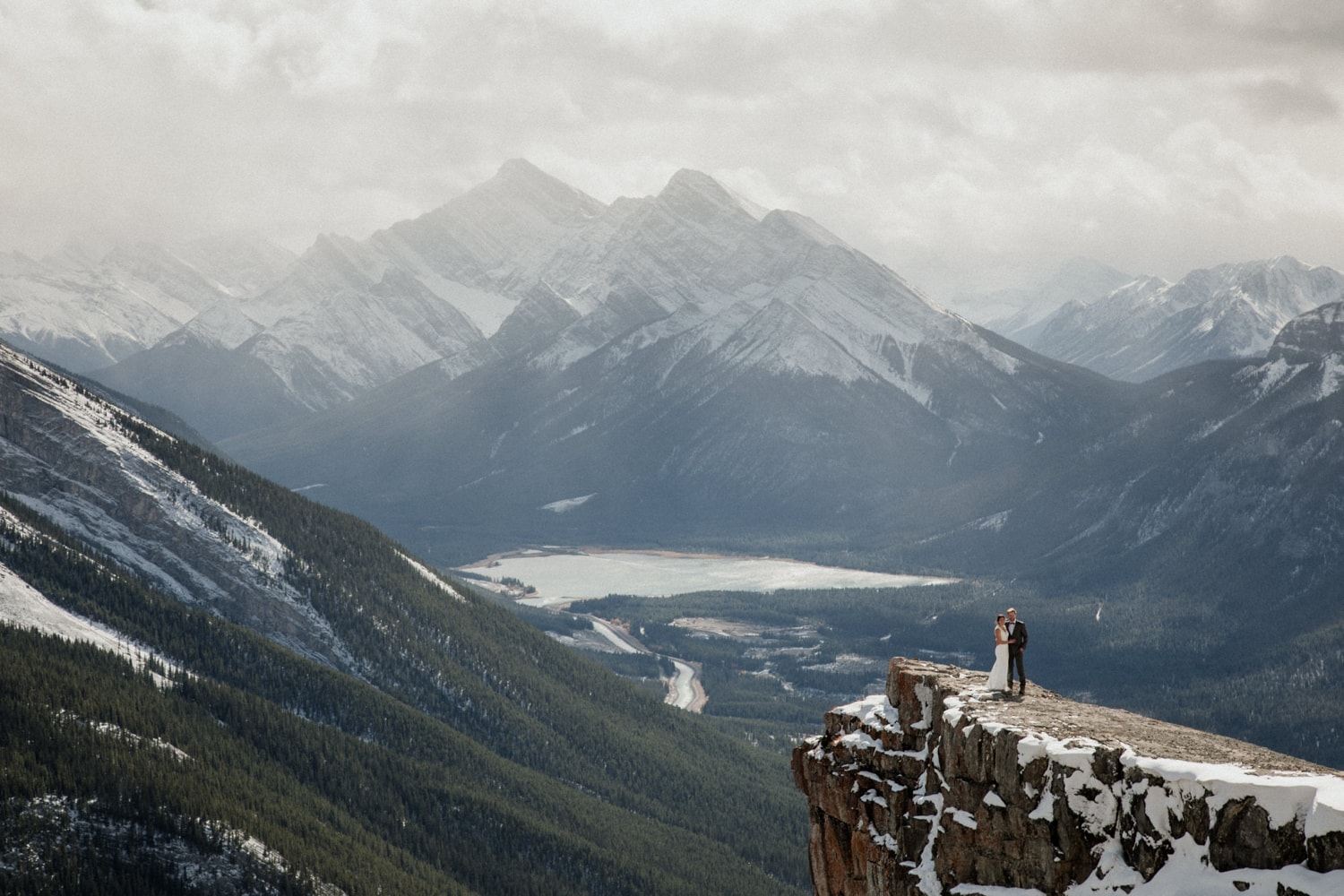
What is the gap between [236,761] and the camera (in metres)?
139

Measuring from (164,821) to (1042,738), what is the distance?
287 ft

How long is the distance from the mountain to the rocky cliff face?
70343mm

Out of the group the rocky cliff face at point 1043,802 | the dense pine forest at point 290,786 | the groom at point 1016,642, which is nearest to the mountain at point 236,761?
the dense pine forest at point 290,786

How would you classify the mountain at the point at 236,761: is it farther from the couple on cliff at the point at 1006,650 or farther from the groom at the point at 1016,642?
the groom at the point at 1016,642

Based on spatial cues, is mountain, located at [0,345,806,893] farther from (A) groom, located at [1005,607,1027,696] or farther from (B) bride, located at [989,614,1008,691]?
(A) groom, located at [1005,607,1027,696]

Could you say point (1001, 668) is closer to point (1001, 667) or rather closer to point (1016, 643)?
point (1001, 667)

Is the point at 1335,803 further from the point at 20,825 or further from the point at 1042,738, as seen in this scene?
the point at 20,825

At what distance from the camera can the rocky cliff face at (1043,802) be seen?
47.1 meters

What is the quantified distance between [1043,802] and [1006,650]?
37.9 ft

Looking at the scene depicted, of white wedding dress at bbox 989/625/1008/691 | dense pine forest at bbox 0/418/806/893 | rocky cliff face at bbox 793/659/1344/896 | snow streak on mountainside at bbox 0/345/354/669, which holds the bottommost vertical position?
dense pine forest at bbox 0/418/806/893

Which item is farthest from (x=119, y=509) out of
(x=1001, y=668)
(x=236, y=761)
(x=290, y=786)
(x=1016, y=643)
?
(x=1001, y=668)

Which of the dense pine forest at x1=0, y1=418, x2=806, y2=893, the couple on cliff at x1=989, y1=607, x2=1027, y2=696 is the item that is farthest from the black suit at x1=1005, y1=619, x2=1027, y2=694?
the dense pine forest at x1=0, y1=418, x2=806, y2=893

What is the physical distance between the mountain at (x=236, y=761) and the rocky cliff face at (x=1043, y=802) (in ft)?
231

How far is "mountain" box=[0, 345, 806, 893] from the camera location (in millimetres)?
Result: 116062
